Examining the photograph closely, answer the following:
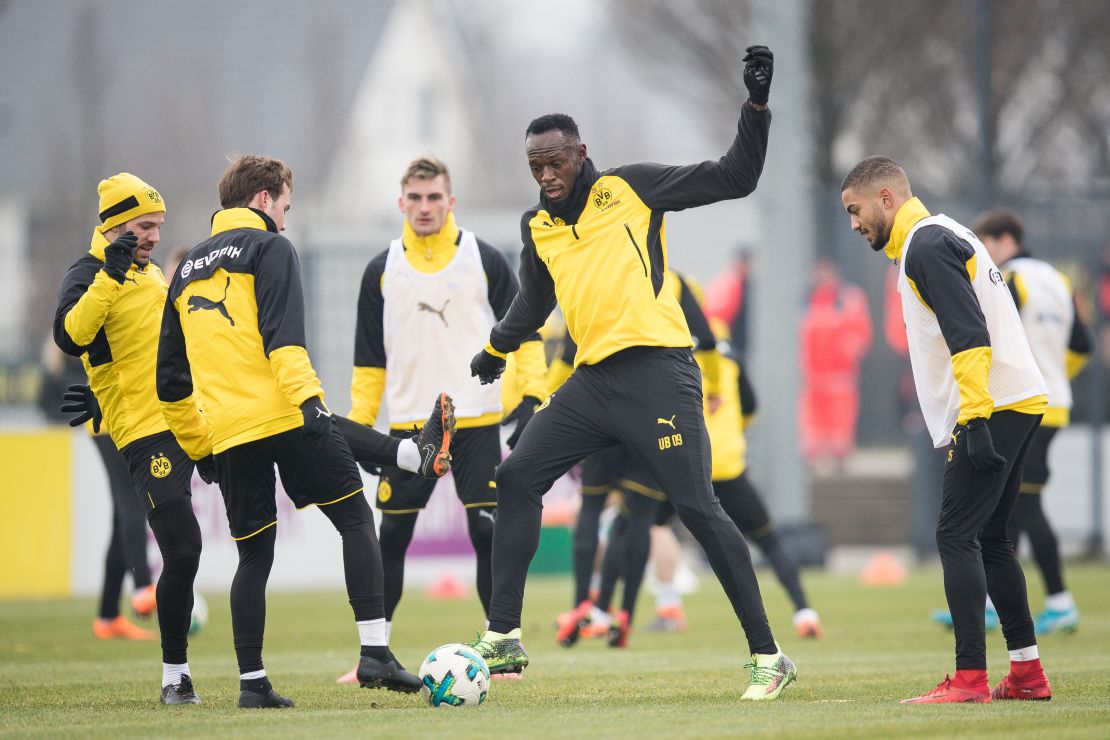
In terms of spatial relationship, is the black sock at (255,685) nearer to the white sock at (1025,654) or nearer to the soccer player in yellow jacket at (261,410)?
the soccer player in yellow jacket at (261,410)

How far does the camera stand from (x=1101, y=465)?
61.3ft

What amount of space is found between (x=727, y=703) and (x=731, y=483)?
3844 millimetres

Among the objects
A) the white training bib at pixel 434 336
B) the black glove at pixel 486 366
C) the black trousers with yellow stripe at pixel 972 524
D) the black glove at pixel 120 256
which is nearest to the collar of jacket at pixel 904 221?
the black trousers with yellow stripe at pixel 972 524

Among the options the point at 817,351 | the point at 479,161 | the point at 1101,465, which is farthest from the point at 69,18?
the point at 1101,465

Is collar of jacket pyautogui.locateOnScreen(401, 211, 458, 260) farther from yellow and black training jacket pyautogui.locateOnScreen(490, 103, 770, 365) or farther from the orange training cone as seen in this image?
the orange training cone

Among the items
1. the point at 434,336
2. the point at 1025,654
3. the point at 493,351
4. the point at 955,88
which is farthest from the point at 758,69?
the point at 955,88

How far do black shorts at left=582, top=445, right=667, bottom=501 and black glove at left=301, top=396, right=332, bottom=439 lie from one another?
163 inches

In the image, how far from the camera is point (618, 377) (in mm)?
7270

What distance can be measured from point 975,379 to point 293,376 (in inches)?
109

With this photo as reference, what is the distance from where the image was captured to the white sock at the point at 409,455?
289 inches

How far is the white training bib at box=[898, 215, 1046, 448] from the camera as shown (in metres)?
7.06

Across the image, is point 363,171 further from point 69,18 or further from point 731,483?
point 731,483

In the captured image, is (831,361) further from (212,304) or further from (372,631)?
(212,304)

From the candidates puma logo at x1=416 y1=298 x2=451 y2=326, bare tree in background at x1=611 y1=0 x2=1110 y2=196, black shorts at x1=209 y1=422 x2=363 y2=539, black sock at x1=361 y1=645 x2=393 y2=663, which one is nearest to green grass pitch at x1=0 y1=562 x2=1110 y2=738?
black sock at x1=361 y1=645 x2=393 y2=663
